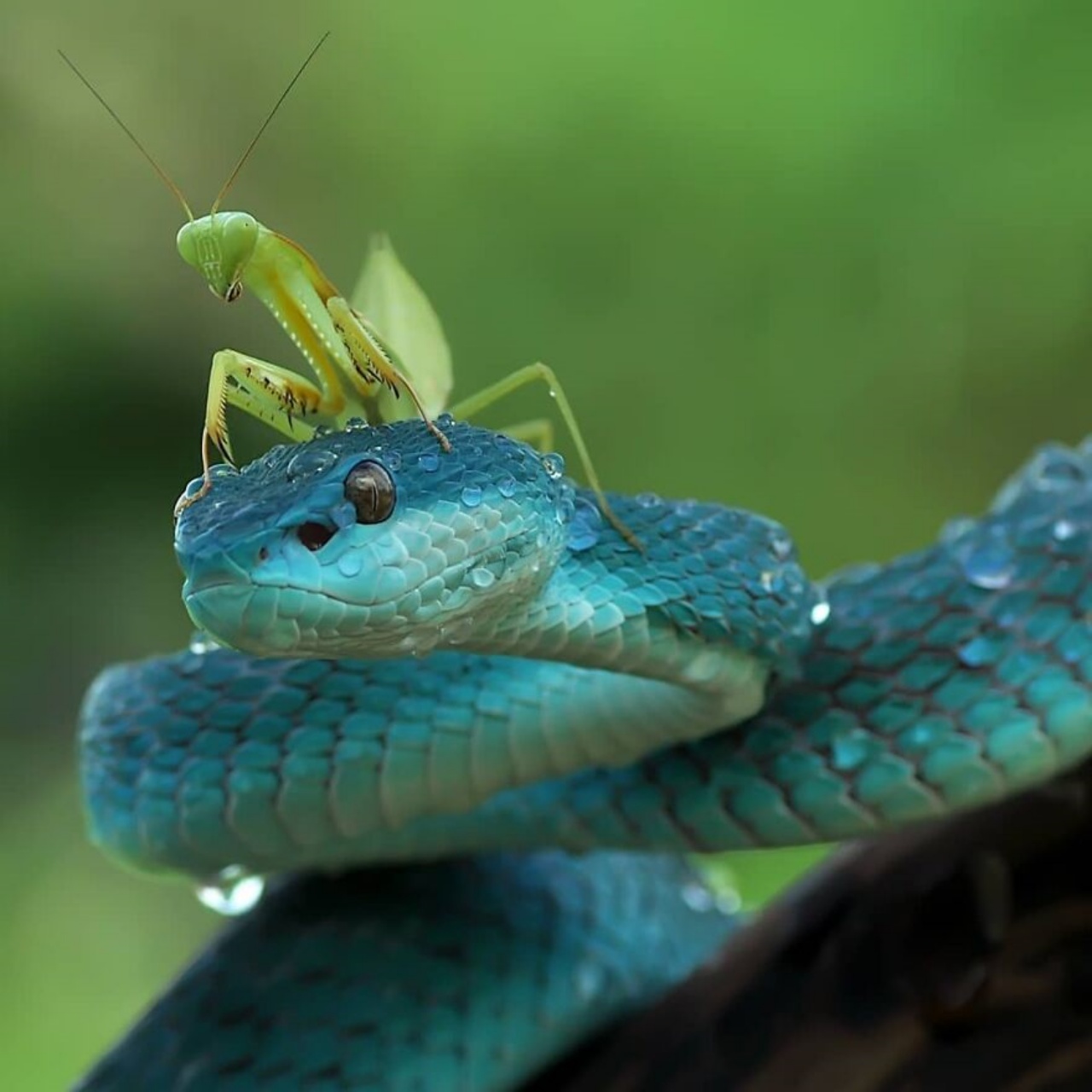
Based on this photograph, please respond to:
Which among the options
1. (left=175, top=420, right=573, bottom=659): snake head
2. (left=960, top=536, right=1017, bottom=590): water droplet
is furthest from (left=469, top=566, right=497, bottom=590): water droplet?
(left=960, top=536, right=1017, bottom=590): water droplet

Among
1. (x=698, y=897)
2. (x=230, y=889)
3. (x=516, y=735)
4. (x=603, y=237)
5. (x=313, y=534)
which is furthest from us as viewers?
(x=698, y=897)

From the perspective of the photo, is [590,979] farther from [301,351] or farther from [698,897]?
[301,351]

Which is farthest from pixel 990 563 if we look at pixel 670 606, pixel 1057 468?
pixel 670 606

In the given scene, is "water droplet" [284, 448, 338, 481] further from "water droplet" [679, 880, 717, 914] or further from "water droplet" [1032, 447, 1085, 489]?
"water droplet" [679, 880, 717, 914]

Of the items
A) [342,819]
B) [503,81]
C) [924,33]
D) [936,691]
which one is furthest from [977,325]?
[342,819]

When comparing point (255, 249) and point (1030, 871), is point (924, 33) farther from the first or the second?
point (255, 249)
